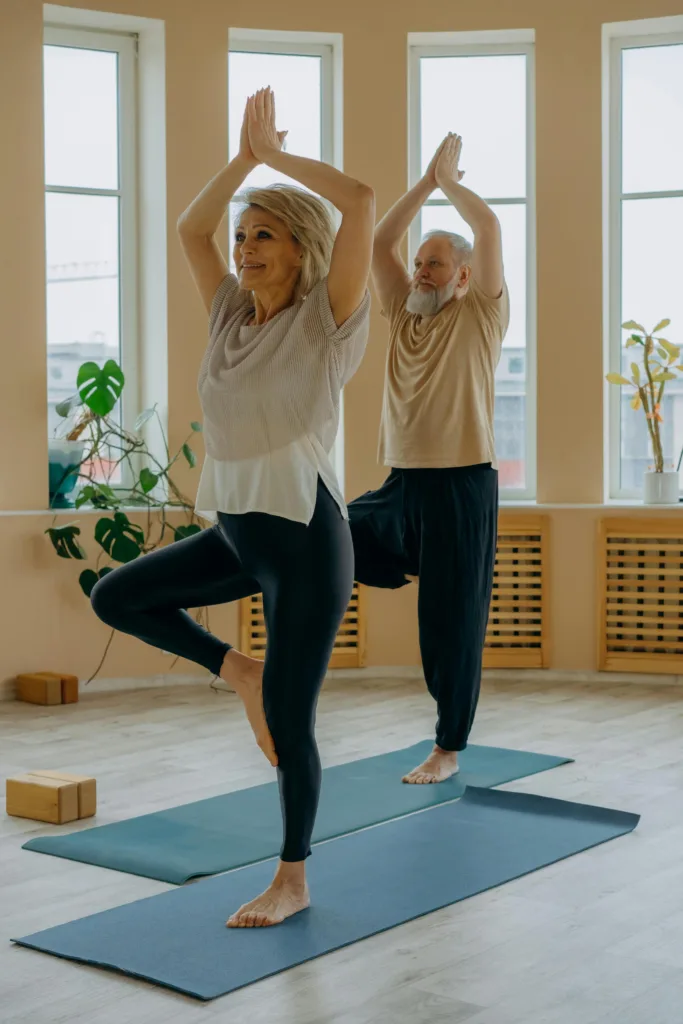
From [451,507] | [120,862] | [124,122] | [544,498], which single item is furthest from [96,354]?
[120,862]

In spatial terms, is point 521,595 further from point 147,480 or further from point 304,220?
point 304,220

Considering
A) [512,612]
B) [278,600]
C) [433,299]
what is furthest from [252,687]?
[512,612]

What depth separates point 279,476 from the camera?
2586 mm

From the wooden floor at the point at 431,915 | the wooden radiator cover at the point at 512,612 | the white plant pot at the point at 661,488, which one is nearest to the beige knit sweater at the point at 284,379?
the wooden floor at the point at 431,915

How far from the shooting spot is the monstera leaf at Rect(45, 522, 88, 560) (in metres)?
5.42

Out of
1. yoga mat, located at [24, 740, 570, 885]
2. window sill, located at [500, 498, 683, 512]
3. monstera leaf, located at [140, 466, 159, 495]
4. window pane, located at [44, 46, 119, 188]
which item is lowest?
yoga mat, located at [24, 740, 570, 885]

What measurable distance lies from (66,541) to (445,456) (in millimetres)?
2204

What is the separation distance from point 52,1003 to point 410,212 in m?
2.60

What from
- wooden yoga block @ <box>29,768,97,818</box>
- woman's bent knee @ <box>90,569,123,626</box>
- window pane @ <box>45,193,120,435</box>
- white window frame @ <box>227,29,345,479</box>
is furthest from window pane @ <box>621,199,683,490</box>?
woman's bent knee @ <box>90,569,123,626</box>

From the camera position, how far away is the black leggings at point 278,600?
101 inches

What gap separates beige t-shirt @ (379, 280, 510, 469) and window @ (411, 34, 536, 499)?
2458 mm

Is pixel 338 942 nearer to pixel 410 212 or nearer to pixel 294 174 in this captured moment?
pixel 294 174

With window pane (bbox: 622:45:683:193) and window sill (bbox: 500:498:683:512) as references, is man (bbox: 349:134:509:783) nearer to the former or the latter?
window sill (bbox: 500:498:683:512)

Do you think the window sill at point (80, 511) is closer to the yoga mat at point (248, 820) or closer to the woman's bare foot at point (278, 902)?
the yoga mat at point (248, 820)
